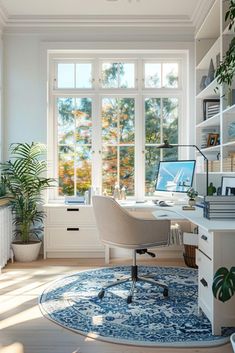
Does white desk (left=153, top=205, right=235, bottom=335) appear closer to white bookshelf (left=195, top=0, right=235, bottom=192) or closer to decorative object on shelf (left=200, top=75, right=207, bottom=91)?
white bookshelf (left=195, top=0, right=235, bottom=192)

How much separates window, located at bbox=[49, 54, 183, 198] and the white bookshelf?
43cm

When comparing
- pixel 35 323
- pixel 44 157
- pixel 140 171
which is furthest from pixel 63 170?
pixel 35 323

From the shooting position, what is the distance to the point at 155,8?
430 cm

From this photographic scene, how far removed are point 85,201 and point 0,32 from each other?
7.84 feet

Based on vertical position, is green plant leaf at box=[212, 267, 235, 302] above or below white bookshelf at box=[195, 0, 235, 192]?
below

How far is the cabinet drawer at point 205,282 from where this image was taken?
7.47 feet

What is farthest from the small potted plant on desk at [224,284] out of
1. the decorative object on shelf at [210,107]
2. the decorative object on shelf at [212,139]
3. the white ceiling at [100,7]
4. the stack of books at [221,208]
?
the white ceiling at [100,7]

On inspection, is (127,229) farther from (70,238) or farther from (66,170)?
(66,170)

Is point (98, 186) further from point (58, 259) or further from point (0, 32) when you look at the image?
point (0, 32)

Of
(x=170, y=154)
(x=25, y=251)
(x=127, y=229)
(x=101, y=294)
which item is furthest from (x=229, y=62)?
(x=25, y=251)

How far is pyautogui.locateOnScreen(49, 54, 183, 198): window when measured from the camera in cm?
479

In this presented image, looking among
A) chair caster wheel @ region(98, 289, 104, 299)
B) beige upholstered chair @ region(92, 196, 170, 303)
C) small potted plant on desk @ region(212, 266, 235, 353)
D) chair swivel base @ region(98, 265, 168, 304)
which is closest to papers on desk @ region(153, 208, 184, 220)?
beige upholstered chair @ region(92, 196, 170, 303)

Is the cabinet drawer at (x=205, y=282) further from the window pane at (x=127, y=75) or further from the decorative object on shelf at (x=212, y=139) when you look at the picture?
the window pane at (x=127, y=75)

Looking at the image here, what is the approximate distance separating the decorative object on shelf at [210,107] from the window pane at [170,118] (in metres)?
0.51
